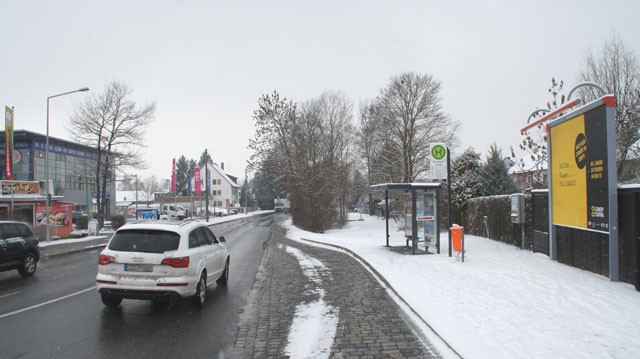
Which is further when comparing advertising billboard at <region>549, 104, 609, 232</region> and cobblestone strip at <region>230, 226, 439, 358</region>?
advertising billboard at <region>549, 104, 609, 232</region>

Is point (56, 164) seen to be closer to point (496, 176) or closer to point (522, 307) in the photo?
point (496, 176)

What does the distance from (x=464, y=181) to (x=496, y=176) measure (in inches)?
120

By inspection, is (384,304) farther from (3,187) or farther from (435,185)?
(3,187)

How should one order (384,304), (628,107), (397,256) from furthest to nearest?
(628,107) < (397,256) < (384,304)

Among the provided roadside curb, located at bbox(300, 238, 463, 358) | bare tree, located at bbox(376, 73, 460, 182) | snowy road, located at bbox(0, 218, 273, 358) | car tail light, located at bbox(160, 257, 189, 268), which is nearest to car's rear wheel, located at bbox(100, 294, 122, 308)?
snowy road, located at bbox(0, 218, 273, 358)

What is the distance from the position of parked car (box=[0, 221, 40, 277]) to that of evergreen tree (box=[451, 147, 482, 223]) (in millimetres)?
21507

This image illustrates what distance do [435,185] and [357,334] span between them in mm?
9222

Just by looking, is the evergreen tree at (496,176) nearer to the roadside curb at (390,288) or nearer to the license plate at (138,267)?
the roadside curb at (390,288)

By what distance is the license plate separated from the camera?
23.4 feet

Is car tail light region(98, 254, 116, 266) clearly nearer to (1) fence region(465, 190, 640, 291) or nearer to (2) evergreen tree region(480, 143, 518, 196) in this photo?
(1) fence region(465, 190, 640, 291)

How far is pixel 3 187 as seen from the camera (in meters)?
25.1

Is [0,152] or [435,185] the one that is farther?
[0,152]

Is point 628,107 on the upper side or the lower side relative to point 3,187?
upper

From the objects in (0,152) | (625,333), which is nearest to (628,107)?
(625,333)
